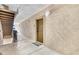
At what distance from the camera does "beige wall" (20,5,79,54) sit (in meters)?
1.31

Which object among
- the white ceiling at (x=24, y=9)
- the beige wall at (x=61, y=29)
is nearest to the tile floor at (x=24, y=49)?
the beige wall at (x=61, y=29)

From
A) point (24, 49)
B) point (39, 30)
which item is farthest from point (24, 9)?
point (24, 49)

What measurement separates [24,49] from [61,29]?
24.9 inches

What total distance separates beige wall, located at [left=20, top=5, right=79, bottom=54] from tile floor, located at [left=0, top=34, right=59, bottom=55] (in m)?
0.08

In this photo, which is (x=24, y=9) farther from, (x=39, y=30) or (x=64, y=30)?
(x=64, y=30)

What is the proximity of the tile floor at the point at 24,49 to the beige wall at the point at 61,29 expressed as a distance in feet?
0.28

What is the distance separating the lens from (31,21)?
1.49 m

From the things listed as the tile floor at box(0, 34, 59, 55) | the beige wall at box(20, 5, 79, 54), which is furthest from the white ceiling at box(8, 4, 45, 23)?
the tile floor at box(0, 34, 59, 55)

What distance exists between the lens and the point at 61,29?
4.68ft

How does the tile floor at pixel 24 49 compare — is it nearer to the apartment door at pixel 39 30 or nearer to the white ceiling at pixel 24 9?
the apartment door at pixel 39 30

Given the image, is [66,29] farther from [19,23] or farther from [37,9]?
[19,23]

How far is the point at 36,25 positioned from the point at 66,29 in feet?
1.50

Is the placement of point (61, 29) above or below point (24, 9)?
below

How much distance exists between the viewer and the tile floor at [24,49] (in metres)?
1.37
